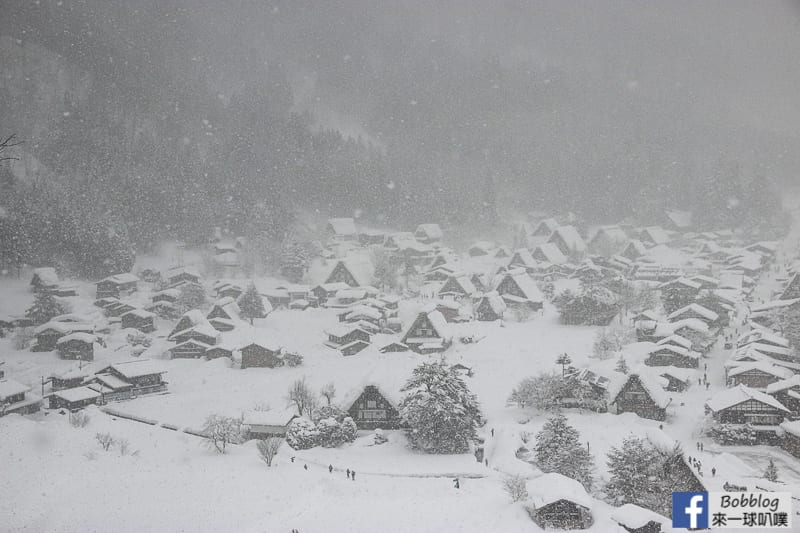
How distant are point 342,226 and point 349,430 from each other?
52165 millimetres

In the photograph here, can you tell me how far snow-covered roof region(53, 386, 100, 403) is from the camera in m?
32.3

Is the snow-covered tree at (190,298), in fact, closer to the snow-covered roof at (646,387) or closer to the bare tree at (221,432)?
the bare tree at (221,432)

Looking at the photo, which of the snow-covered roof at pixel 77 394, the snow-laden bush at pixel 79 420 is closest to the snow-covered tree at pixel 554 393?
the snow-laden bush at pixel 79 420

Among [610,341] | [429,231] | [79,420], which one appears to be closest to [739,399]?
[610,341]

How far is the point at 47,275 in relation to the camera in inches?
2020

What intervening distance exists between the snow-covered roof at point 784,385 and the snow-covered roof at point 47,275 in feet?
191

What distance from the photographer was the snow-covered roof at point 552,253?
66188mm

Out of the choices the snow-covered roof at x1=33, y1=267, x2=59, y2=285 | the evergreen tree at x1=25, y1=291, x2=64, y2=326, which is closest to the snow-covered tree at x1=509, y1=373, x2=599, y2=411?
the evergreen tree at x1=25, y1=291, x2=64, y2=326

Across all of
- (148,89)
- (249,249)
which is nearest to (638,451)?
(249,249)

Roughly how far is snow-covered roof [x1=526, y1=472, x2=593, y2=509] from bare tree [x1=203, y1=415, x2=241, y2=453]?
1416 centimetres

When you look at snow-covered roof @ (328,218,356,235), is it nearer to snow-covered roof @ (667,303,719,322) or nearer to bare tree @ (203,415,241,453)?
snow-covered roof @ (667,303,719,322)

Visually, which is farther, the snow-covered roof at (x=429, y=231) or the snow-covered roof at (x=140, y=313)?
the snow-covered roof at (x=429, y=231)

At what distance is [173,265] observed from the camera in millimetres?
63781

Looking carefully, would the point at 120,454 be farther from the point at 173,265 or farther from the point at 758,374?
the point at 173,265
